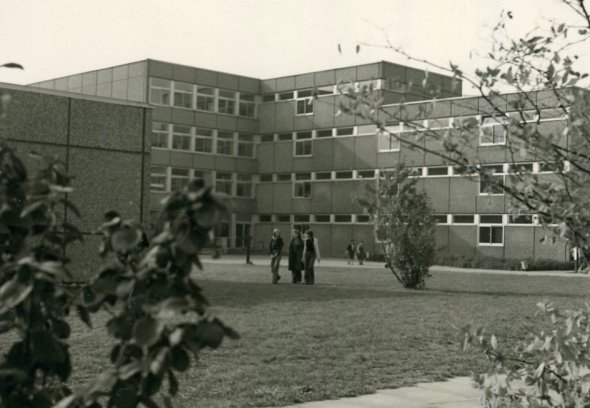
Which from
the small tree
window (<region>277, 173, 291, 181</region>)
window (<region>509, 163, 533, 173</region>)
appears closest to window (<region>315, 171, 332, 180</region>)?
window (<region>277, 173, 291, 181</region>)

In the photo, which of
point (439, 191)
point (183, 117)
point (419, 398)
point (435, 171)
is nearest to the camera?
point (419, 398)

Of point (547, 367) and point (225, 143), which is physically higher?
point (225, 143)

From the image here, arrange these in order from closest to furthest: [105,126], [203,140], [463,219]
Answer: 1. [105,126]
2. [463,219]
3. [203,140]

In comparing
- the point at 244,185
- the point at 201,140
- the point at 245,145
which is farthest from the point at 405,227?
the point at 245,145

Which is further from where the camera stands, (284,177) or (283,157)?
(284,177)

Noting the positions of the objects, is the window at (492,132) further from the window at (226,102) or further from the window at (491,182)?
the window at (226,102)

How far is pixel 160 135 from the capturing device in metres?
60.3

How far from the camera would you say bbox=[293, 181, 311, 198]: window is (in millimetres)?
61625

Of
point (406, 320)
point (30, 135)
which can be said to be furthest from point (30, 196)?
point (30, 135)

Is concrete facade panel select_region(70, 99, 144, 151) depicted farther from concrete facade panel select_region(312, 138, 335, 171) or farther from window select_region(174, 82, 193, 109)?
window select_region(174, 82, 193, 109)

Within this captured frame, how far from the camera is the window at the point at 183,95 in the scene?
199ft

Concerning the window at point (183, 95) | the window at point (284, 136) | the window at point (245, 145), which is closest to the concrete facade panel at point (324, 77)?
the window at point (284, 136)

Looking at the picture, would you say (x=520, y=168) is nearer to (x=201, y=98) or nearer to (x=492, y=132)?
(x=492, y=132)

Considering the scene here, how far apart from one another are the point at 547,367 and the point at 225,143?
2376 inches
